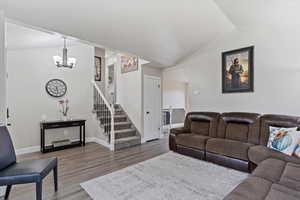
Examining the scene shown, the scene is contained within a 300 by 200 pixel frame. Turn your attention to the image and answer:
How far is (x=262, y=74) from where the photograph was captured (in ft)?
10.6

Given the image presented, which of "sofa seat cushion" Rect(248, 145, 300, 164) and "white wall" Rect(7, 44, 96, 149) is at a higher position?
"white wall" Rect(7, 44, 96, 149)

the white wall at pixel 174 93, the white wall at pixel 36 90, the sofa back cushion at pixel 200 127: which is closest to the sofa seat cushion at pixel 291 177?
the sofa back cushion at pixel 200 127

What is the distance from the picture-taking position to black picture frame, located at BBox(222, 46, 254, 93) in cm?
339

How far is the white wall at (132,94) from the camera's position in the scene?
4.73 m

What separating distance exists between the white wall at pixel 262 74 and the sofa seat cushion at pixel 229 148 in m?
1.11

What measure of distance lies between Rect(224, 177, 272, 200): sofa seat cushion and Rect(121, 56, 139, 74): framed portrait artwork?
4.12 metres

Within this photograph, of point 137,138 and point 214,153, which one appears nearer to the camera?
point 214,153

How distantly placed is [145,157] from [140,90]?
2.05 m

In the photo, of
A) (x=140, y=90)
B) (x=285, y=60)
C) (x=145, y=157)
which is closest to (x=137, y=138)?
(x=145, y=157)

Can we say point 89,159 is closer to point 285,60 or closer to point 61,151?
point 61,151

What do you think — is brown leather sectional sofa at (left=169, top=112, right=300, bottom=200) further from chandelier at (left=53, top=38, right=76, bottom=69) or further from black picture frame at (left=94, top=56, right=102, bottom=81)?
black picture frame at (left=94, top=56, right=102, bottom=81)

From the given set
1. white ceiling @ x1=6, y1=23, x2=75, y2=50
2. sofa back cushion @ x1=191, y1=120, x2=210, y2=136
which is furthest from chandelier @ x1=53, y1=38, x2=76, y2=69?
sofa back cushion @ x1=191, y1=120, x2=210, y2=136

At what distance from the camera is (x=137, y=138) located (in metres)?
4.49

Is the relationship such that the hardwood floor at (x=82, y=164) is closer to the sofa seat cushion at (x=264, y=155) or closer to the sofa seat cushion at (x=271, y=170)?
the sofa seat cushion at (x=264, y=155)
